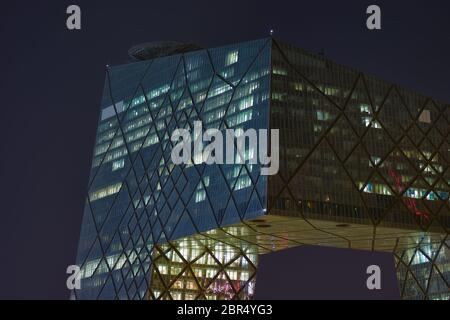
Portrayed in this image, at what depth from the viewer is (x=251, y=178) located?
6359 centimetres

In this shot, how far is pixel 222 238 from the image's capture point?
7212 centimetres

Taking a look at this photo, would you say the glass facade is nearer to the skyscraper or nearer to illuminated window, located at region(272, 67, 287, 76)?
the skyscraper

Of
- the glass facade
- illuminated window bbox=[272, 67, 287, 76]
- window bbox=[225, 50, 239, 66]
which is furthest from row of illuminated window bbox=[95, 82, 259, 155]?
window bbox=[225, 50, 239, 66]

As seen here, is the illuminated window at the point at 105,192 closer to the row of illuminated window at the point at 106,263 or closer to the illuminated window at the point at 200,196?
the row of illuminated window at the point at 106,263

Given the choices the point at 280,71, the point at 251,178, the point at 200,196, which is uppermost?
the point at 280,71

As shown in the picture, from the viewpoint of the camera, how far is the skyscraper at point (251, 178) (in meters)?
65.2

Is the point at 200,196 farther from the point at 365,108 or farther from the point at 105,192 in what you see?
the point at 105,192

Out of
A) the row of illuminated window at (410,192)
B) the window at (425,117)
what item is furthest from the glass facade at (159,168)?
the window at (425,117)

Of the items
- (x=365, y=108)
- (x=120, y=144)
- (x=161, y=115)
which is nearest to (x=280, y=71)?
(x=365, y=108)

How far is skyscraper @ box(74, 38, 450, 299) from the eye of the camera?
6525 cm

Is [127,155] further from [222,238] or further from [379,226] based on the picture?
[379,226]

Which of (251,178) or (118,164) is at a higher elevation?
(118,164)
